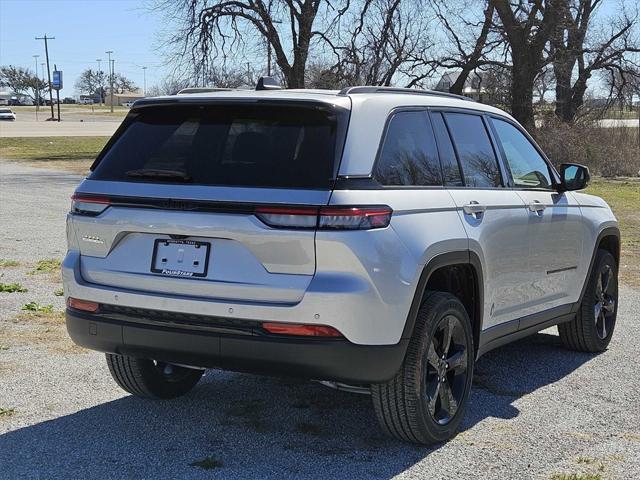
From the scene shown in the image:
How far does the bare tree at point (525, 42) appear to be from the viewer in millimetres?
30578

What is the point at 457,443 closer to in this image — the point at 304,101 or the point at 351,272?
the point at 351,272

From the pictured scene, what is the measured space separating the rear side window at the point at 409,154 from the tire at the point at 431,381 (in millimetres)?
616

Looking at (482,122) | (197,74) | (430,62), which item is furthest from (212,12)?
(482,122)

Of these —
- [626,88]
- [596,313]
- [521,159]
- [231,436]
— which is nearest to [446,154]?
[521,159]

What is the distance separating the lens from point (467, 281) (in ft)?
17.0

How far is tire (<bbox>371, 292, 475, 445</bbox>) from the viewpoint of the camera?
4.55m

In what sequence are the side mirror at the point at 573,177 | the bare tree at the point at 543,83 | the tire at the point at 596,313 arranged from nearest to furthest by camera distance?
the side mirror at the point at 573,177 → the tire at the point at 596,313 → the bare tree at the point at 543,83

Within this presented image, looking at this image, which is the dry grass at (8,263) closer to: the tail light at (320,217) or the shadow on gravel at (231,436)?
the shadow on gravel at (231,436)

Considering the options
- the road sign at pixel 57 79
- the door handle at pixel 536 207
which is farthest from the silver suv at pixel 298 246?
the road sign at pixel 57 79

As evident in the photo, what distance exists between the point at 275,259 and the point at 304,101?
0.81 metres

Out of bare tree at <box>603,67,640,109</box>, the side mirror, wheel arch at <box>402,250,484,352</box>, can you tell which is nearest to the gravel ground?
wheel arch at <box>402,250,484,352</box>

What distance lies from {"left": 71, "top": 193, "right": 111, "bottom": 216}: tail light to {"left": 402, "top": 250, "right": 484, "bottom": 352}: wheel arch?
1.60m

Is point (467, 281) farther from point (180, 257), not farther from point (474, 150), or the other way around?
point (180, 257)

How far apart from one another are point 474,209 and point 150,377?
2.09m
